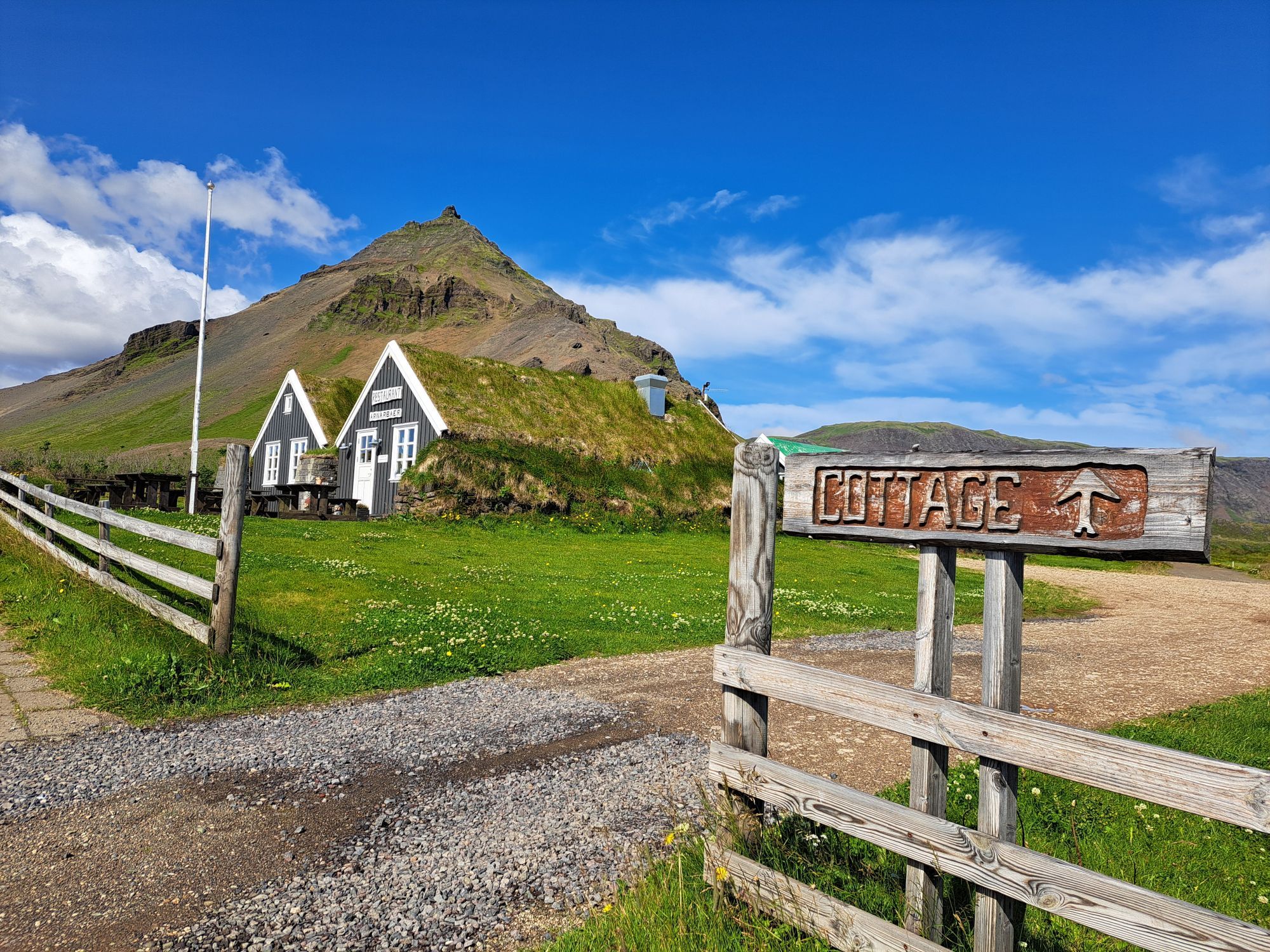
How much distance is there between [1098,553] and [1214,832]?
3.98m

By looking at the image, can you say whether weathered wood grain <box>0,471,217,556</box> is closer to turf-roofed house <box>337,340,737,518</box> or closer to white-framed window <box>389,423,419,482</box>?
turf-roofed house <box>337,340,737,518</box>

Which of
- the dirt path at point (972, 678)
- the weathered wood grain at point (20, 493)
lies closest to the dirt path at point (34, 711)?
the dirt path at point (972, 678)

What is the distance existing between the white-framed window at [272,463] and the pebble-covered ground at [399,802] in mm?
34025

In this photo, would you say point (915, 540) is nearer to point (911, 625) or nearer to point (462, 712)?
point (462, 712)

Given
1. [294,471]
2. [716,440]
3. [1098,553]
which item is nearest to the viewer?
[1098,553]

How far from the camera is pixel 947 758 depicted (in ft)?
11.2

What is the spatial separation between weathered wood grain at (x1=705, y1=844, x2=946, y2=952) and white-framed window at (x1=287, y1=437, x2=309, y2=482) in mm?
36111

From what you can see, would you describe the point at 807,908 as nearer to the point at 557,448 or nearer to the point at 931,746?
the point at 931,746

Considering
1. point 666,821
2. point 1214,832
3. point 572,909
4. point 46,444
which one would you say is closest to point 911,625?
point 1214,832

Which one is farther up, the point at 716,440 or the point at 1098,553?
the point at 716,440

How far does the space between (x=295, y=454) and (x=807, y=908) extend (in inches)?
1497

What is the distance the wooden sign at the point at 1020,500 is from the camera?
3.05m

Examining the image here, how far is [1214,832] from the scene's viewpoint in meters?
5.45

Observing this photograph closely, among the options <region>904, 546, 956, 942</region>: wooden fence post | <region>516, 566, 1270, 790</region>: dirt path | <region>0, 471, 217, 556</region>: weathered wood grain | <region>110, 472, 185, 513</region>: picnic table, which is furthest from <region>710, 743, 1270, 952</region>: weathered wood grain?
<region>110, 472, 185, 513</region>: picnic table
